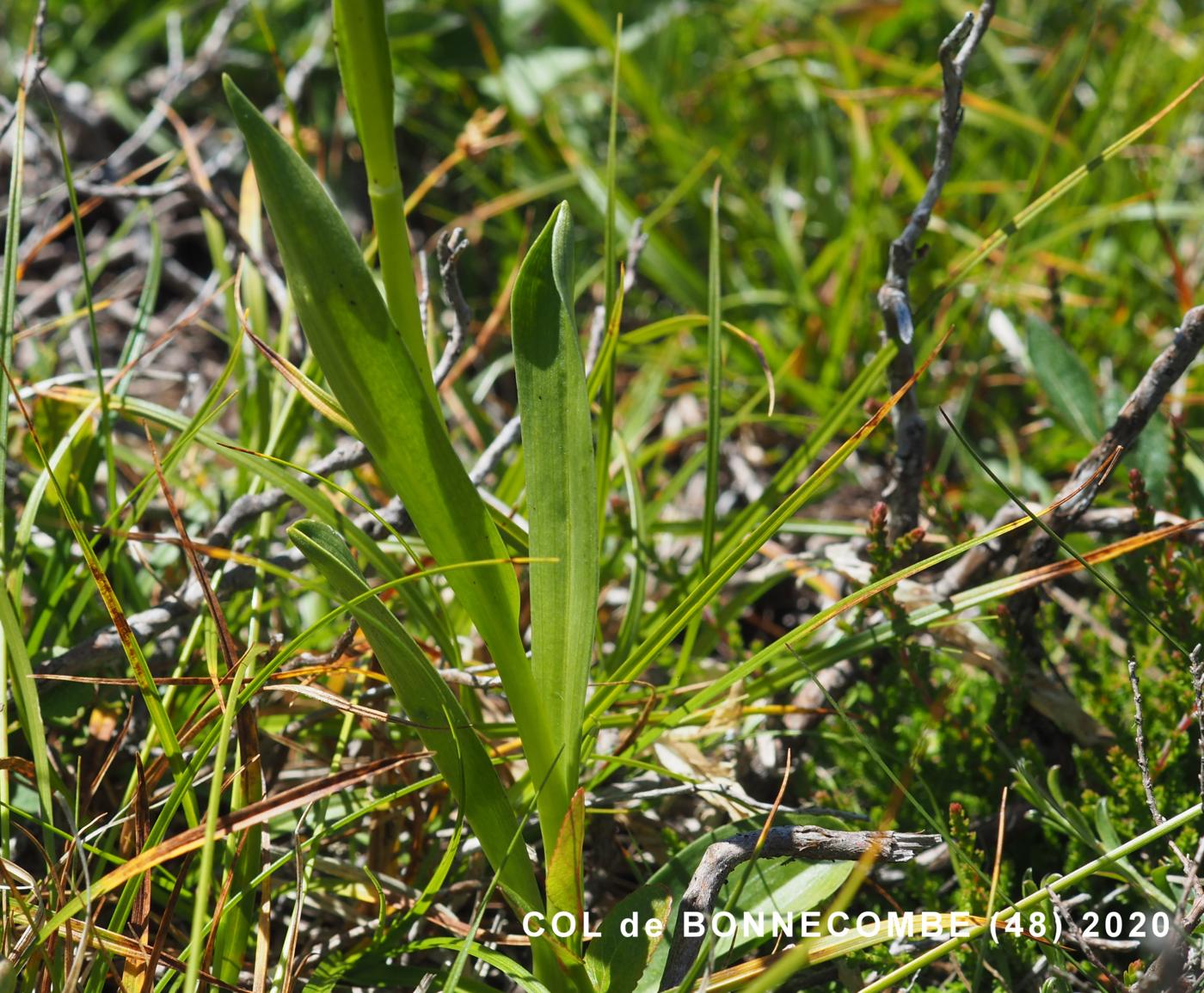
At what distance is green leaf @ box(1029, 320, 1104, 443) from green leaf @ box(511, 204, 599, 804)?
3.13 feet

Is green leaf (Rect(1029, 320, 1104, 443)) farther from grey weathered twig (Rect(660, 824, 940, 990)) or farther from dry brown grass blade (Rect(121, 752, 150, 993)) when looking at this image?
dry brown grass blade (Rect(121, 752, 150, 993))

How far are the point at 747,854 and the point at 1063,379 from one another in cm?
101

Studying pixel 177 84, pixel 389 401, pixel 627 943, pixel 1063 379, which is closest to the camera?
pixel 389 401

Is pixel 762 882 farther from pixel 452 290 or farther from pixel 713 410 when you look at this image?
pixel 452 290

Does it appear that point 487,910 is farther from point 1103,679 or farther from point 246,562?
point 1103,679

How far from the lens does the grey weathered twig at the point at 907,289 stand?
1125mm

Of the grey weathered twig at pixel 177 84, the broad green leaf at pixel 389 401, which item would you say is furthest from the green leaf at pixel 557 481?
the grey weathered twig at pixel 177 84

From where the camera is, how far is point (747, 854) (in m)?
0.89

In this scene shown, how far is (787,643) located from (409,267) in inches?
20.4

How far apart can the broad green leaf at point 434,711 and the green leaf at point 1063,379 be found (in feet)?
3.58

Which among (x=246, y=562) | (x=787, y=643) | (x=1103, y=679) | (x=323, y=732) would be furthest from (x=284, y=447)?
(x=1103, y=679)

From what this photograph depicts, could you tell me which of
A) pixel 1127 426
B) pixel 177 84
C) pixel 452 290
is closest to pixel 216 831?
pixel 452 290

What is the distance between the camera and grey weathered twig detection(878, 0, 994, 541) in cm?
112

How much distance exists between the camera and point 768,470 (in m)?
2.03
